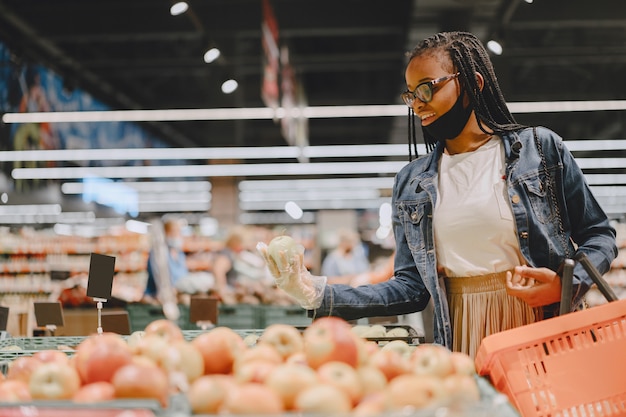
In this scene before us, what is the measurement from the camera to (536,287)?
1796 millimetres

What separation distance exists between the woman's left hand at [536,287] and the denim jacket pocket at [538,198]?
0.86 ft

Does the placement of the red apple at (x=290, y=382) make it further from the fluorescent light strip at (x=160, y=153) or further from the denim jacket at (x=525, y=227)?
the fluorescent light strip at (x=160, y=153)

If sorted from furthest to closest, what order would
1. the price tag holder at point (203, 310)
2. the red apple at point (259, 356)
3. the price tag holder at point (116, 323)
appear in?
1. the price tag holder at point (203, 310)
2. the price tag holder at point (116, 323)
3. the red apple at point (259, 356)

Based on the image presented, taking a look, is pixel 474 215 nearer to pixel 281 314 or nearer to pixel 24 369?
pixel 24 369

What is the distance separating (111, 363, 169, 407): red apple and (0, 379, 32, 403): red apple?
0.79 feet

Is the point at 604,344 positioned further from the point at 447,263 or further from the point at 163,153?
the point at 163,153

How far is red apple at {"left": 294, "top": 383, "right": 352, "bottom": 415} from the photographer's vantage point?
1.11 m

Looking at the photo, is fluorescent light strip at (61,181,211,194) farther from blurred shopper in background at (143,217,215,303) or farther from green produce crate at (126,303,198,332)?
green produce crate at (126,303,198,332)

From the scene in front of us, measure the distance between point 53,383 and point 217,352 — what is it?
0.35 metres

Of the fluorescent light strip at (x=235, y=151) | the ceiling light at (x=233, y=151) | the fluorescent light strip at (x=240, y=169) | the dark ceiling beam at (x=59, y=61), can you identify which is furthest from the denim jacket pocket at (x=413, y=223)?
→ the fluorescent light strip at (x=240, y=169)

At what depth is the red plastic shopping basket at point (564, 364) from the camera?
1.52 m

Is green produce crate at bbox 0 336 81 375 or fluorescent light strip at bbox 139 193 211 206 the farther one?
fluorescent light strip at bbox 139 193 211 206

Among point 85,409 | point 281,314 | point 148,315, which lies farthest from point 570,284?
point 148,315

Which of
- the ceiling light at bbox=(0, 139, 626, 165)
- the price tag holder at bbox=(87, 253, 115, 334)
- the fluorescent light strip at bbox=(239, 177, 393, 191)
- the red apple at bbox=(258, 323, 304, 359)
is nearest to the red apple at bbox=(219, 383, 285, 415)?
the red apple at bbox=(258, 323, 304, 359)
